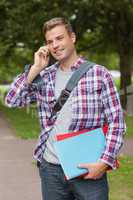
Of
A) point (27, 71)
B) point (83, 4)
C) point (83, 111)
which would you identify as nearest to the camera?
point (83, 111)

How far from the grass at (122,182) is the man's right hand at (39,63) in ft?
11.8

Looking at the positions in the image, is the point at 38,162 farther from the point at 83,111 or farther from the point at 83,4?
the point at 83,4

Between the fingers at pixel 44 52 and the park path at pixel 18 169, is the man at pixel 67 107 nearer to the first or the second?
the fingers at pixel 44 52

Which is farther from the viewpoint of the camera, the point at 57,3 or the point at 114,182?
the point at 57,3

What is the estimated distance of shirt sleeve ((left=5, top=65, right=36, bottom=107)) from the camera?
3.72 m

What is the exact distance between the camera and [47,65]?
3.72m

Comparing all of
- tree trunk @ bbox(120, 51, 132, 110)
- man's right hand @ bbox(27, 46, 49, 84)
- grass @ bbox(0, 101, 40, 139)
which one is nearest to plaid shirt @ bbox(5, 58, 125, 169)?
man's right hand @ bbox(27, 46, 49, 84)

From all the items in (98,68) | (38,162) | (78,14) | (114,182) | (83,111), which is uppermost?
→ (78,14)

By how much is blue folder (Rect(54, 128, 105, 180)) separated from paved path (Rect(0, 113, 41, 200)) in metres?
3.74

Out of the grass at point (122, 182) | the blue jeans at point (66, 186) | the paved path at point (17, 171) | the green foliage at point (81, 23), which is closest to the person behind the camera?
the blue jeans at point (66, 186)

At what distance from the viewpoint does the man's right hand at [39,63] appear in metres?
3.66

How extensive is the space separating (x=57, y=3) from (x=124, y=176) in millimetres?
14781

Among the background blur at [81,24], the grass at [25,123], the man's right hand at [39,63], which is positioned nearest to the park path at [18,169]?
the grass at [25,123]

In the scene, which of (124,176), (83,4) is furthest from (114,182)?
(83,4)
